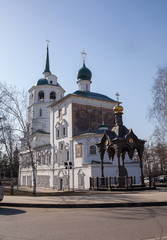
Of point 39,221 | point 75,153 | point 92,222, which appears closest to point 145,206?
point 92,222

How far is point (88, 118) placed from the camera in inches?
1442

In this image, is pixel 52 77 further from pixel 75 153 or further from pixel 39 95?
pixel 75 153

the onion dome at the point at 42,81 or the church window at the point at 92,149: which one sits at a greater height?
the onion dome at the point at 42,81

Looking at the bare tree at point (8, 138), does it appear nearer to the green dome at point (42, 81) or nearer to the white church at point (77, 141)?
Result: the white church at point (77, 141)

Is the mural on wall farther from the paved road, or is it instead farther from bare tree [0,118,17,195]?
the paved road

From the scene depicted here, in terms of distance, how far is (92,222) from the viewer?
22.5ft

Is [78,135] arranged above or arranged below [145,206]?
above

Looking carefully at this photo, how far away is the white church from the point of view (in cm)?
3136

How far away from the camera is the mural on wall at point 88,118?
1393 inches

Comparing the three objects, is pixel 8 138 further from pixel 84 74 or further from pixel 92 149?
pixel 84 74

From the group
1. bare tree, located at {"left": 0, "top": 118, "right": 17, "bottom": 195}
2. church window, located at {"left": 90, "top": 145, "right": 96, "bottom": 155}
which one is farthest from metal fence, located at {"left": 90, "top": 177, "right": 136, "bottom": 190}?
church window, located at {"left": 90, "top": 145, "right": 96, "bottom": 155}

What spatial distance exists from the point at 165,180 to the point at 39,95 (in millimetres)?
28886

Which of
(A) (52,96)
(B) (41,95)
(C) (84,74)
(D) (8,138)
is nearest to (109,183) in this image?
(D) (8,138)

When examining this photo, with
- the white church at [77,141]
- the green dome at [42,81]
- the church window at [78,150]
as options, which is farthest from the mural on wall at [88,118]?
the green dome at [42,81]
